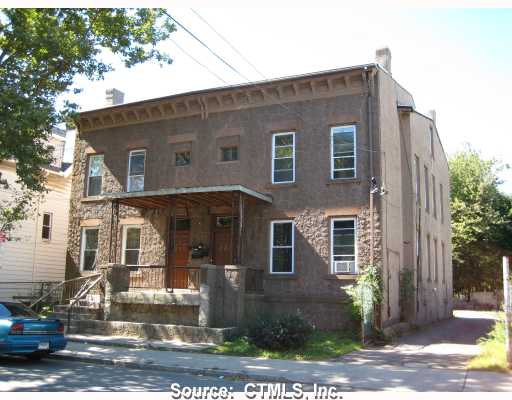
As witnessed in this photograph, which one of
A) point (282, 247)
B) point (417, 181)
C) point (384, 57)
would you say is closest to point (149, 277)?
point (282, 247)

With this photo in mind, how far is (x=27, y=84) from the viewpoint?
13.5 metres

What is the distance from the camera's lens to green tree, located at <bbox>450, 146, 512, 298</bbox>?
3897 centimetres

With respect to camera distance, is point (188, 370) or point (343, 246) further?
point (343, 246)

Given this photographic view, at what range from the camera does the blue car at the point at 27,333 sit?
37.1 ft

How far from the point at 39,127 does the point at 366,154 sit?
1022 centimetres

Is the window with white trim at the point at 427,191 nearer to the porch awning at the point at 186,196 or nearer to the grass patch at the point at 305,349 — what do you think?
the porch awning at the point at 186,196

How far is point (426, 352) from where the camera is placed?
14.7 m

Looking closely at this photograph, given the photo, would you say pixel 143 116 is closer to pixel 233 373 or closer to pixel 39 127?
pixel 39 127

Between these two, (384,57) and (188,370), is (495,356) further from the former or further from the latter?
(384,57)

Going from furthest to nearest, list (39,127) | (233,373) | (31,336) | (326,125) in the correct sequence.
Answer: (326,125)
(39,127)
(31,336)
(233,373)

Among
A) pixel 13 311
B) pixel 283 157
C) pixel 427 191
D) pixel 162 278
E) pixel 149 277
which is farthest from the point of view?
pixel 427 191

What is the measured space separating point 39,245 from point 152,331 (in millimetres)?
12079

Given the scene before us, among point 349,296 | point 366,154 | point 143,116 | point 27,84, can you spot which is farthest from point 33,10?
point 349,296

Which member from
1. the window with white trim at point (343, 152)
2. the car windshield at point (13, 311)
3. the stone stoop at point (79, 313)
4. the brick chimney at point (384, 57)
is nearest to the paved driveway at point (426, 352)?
the window with white trim at point (343, 152)
